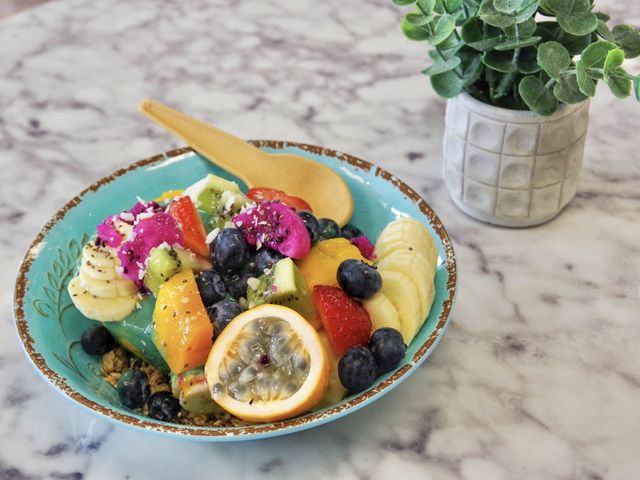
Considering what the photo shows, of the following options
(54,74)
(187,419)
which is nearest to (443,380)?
(187,419)

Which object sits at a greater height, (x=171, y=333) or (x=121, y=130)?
(x=171, y=333)

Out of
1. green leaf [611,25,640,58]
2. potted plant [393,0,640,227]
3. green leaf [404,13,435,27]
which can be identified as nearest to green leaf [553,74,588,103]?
potted plant [393,0,640,227]

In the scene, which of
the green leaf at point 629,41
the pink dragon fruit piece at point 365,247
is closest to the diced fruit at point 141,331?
the pink dragon fruit piece at point 365,247

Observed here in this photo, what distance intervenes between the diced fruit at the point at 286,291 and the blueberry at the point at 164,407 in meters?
0.16

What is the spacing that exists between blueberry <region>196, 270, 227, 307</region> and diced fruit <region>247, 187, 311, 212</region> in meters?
0.20

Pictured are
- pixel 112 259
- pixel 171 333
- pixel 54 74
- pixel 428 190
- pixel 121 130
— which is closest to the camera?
pixel 171 333

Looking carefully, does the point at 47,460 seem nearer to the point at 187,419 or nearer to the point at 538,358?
the point at 187,419

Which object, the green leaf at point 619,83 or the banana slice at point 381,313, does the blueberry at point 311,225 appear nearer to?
the banana slice at point 381,313

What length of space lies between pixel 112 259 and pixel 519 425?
0.59 meters

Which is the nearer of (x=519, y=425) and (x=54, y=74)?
(x=519, y=425)

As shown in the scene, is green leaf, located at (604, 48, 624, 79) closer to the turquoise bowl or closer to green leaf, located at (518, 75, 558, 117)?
green leaf, located at (518, 75, 558, 117)

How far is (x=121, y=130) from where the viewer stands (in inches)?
64.6

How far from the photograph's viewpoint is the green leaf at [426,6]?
1182 mm

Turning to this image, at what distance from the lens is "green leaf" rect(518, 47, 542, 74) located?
1.16 meters
